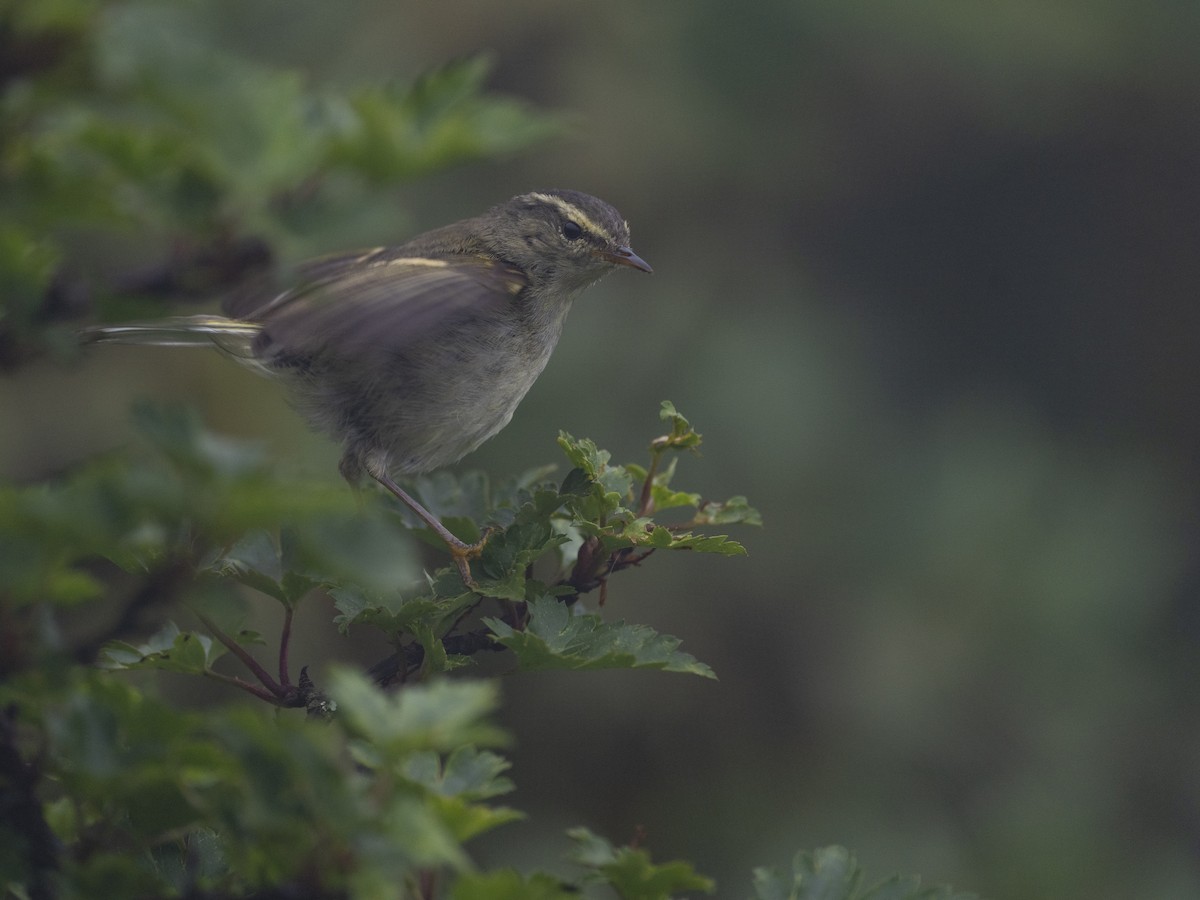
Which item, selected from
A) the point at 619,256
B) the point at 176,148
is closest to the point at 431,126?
the point at 176,148

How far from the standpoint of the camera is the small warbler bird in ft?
11.6

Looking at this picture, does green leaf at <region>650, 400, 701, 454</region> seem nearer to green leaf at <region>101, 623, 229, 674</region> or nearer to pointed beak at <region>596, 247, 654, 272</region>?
green leaf at <region>101, 623, 229, 674</region>

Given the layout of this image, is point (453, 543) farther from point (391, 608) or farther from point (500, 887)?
point (500, 887)

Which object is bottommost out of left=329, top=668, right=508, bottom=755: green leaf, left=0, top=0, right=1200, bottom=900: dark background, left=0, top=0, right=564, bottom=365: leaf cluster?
left=0, top=0, right=1200, bottom=900: dark background

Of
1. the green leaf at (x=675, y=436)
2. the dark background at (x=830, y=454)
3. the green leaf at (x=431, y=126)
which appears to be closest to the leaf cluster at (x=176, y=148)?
the green leaf at (x=431, y=126)

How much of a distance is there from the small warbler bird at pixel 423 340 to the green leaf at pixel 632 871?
70.8 inches

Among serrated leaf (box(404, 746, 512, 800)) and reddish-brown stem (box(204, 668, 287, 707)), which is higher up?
serrated leaf (box(404, 746, 512, 800))

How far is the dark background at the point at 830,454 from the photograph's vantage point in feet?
19.2

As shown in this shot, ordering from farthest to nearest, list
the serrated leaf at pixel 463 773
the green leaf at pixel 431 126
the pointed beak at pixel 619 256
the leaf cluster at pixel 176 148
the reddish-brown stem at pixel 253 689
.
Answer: the pointed beak at pixel 619 256 < the reddish-brown stem at pixel 253 689 < the serrated leaf at pixel 463 773 < the green leaf at pixel 431 126 < the leaf cluster at pixel 176 148

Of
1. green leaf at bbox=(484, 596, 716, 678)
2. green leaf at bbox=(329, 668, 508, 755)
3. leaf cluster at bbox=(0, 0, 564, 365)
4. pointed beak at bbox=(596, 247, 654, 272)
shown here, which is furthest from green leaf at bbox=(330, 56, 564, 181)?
pointed beak at bbox=(596, 247, 654, 272)

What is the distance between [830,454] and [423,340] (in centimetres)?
322

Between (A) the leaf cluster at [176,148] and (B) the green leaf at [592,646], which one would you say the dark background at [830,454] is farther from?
(A) the leaf cluster at [176,148]

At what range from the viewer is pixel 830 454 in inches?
259

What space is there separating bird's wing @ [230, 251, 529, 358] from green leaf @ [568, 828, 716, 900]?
137 cm
